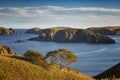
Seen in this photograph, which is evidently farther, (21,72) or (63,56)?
(63,56)

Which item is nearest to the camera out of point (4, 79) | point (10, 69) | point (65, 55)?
point (4, 79)

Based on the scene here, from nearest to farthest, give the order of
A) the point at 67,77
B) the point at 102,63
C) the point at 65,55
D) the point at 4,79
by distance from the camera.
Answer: the point at 4,79, the point at 67,77, the point at 65,55, the point at 102,63

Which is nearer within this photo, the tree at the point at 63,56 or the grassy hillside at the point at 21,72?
the grassy hillside at the point at 21,72

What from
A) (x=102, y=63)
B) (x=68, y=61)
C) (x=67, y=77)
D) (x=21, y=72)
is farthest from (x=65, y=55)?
(x=102, y=63)

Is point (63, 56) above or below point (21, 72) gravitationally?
below

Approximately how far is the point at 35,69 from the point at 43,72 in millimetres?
1534

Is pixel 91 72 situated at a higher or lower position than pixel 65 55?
lower

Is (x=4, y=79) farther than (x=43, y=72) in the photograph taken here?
No

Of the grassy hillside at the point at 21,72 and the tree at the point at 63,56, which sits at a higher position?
the grassy hillside at the point at 21,72

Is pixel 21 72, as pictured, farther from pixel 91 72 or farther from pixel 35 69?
pixel 91 72

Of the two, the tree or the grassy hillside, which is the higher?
the grassy hillside

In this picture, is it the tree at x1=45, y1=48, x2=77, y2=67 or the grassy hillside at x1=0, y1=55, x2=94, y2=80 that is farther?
the tree at x1=45, y1=48, x2=77, y2=67

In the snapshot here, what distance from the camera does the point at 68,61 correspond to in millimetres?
83375

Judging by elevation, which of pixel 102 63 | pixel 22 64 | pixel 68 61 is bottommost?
pixel 102 63
